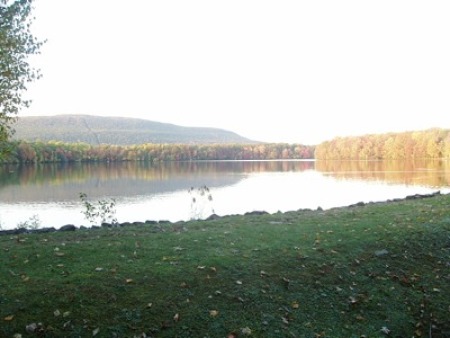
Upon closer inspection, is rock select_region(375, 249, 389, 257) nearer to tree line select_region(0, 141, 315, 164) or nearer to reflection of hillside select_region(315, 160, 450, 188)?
reflection of hillside select_region(315, 160, 450, 188)

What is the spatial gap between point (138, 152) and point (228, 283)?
5823 inches

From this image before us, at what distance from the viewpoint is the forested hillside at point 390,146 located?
12556 cm

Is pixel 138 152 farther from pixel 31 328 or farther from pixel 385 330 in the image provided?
pixel 385 330

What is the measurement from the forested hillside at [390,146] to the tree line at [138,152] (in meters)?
31.1

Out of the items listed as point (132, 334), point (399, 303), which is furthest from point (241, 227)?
point (132, 334)

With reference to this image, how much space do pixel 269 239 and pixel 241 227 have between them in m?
1.81

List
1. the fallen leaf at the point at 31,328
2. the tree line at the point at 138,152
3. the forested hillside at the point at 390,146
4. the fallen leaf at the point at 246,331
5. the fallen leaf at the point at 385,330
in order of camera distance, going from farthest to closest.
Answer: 1. the forested hillside at the point at 390,146
2. the tree line at the point at 138,152
3. the fallen leaf at the point at 385,330
4. the fallen leaf at the point at 246,331
5. the fallen leaf at the point at 31,328

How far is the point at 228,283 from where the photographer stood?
7.91m

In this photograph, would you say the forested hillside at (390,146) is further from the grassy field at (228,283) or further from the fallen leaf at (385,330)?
the fallen leaf at (385,330)

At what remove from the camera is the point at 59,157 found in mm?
129125

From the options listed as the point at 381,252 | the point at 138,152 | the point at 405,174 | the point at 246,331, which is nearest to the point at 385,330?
the point at 246,331

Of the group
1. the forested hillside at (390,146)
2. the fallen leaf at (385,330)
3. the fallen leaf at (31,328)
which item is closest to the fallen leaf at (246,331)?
the fallen leaf at (385,330)

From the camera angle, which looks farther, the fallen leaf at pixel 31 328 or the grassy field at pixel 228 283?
the grassy field at pixel 228 283

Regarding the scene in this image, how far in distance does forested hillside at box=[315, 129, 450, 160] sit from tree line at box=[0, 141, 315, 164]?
102 feet
